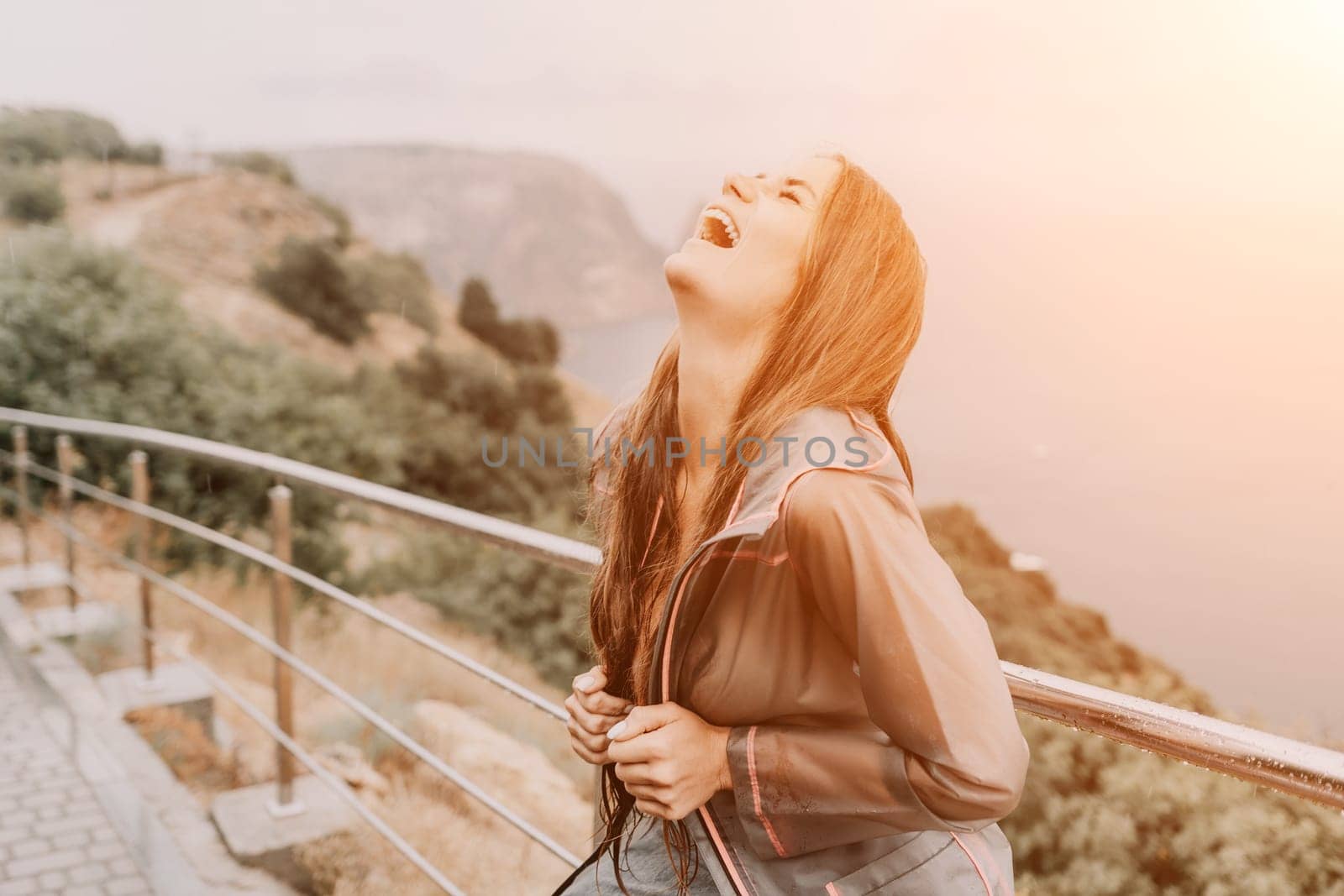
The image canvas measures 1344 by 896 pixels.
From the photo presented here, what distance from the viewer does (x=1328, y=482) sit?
2375 cm

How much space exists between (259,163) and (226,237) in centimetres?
597

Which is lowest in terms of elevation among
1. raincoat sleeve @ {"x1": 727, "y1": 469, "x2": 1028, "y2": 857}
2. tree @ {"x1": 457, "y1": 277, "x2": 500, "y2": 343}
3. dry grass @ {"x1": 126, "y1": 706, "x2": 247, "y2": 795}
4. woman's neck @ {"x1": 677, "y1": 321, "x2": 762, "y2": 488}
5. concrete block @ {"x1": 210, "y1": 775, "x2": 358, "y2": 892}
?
tree @ {"x1": 457, "y1": 277, "x2": 500, "y2": 343}

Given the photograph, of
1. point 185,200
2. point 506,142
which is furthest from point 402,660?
point 506,142

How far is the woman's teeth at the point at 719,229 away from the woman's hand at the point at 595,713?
0.42 metres

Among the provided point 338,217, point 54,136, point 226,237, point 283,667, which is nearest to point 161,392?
point 283,667

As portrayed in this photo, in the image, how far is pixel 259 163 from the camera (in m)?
35.9

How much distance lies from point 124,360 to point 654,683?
13247mm

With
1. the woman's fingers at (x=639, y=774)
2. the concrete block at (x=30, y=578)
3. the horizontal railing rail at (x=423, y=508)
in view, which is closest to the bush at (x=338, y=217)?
the concrete block at (x=30, y=578)

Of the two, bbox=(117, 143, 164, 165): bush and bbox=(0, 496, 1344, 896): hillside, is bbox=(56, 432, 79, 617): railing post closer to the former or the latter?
bbox=(0, 496, 1344, 896): hillside

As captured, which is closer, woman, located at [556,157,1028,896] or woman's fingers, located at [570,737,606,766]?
woman, located at [556,157,1028,896]

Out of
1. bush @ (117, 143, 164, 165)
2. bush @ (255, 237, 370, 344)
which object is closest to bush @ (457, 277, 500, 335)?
bush @ (255, 237, 370, 344)

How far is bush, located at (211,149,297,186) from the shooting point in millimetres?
35031

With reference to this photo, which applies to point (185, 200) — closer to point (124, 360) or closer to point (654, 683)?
point (124, 360)

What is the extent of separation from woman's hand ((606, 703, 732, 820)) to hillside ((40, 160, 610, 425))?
2748 cm
